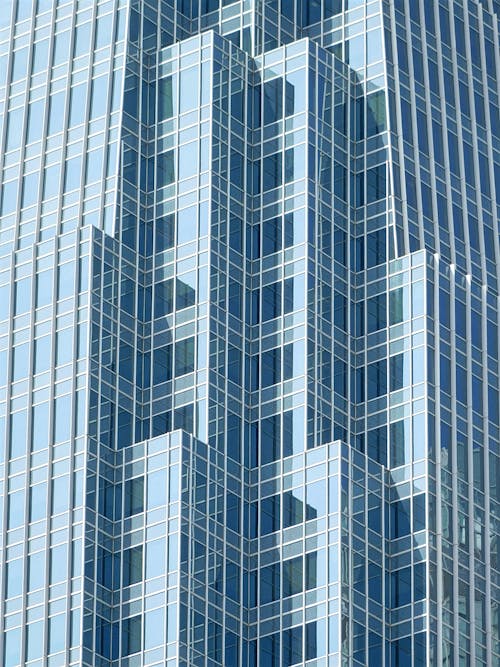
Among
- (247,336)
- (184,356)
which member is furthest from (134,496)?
(247,336)

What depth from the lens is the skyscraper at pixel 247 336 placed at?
545 ft

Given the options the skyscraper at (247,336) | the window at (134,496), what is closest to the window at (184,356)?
the skyscraper at (247,336)

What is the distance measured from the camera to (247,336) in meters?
177

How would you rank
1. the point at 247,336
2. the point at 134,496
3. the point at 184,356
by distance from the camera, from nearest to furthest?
the point at 134,496 < the point at 184,356 < the point at 247,336

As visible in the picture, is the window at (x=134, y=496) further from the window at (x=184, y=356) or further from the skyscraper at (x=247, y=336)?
the window at (x=184, y=356)

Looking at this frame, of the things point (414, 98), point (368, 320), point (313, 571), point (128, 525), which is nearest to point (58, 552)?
point (128, 525)

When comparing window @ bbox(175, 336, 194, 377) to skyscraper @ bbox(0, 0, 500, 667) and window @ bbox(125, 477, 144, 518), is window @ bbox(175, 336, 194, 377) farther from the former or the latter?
window @ bbox(125, 477, 144, 518)

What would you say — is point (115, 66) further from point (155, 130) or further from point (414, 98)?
point (414, 98)

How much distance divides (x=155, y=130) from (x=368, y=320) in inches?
753

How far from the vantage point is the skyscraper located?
545ft

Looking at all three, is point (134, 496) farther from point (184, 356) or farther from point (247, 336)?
point (247, 336)

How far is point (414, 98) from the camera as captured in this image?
618 ft

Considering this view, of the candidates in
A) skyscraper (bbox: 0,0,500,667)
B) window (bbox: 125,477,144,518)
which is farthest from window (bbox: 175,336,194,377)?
window (bbox: 125,477,144,518)

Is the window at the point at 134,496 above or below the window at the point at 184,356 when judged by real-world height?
below
